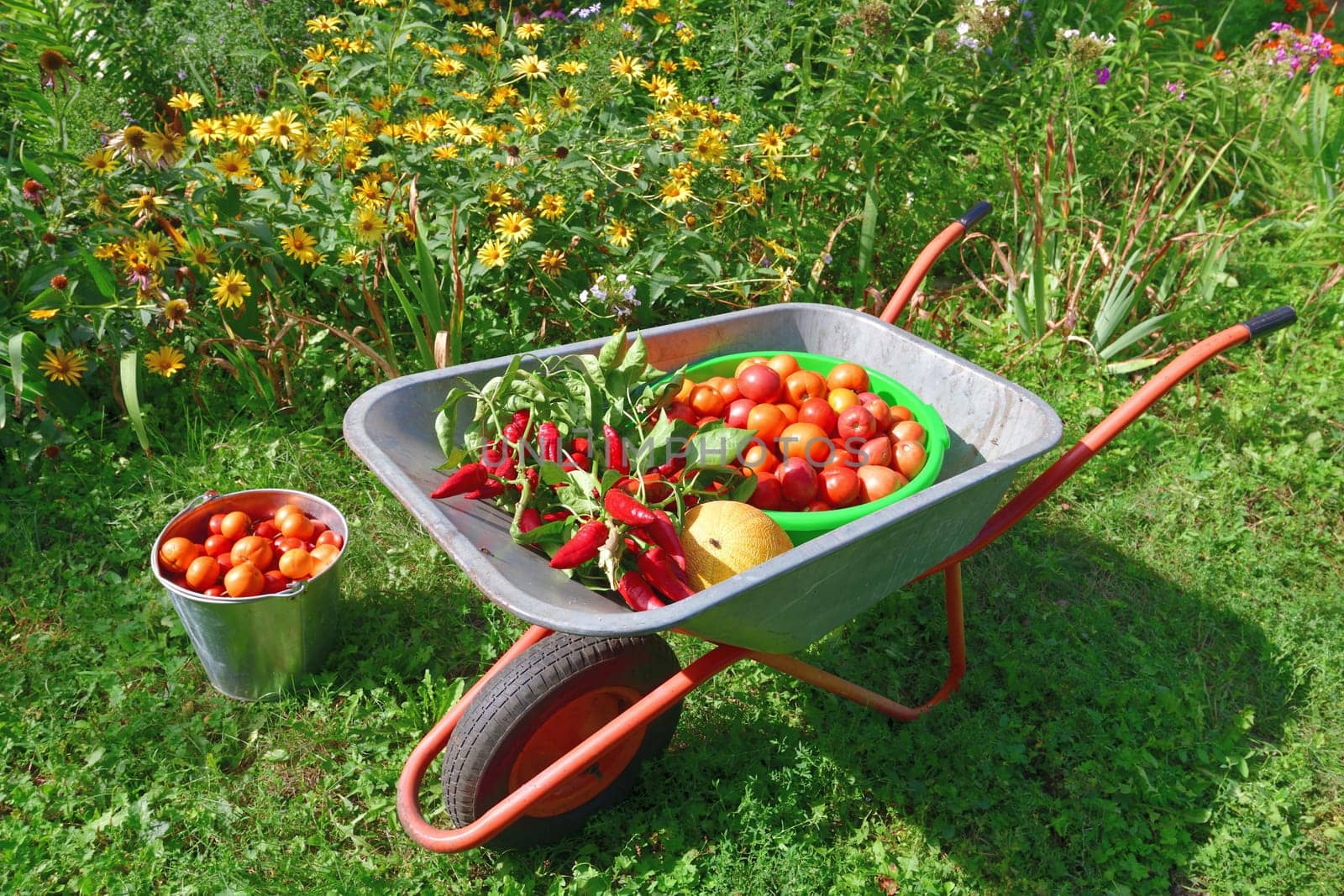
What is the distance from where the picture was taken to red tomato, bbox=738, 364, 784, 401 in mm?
2016

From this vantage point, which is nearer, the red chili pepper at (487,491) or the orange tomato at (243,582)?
the red chili pepper at (487,491)

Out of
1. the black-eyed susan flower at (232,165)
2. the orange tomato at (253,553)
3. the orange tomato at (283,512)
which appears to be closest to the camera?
the orange tomato at (253,553)

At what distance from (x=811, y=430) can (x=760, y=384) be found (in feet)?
0.60

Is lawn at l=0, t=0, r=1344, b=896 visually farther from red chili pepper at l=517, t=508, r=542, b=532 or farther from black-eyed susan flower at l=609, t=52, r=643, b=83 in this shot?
red chili pepper at l=517, t=508, r=542, b=532

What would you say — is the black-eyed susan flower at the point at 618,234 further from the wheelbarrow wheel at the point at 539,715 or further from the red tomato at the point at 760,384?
the wheelbarrow wheel at the point at 539,715

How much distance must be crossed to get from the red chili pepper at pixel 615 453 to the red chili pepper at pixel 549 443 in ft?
0.30

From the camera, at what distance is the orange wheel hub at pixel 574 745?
74.9 inches

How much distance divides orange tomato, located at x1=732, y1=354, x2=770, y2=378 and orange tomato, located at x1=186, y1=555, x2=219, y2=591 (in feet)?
4.24

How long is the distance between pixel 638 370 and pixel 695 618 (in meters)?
0.64

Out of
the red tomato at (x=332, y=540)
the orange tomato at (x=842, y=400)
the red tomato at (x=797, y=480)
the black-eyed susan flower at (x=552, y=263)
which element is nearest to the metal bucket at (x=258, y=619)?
the red tomato at (x=332, y=540)

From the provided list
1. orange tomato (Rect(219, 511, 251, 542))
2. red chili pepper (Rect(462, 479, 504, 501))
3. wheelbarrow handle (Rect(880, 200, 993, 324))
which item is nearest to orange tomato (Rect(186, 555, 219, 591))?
orange tomato (Rect(219, 511, 251, 542))

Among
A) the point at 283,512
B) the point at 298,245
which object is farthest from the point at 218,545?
the point at 298,245

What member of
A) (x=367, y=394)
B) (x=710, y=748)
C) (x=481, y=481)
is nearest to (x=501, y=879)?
(x=710, y=748)

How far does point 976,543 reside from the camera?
1946 mm
